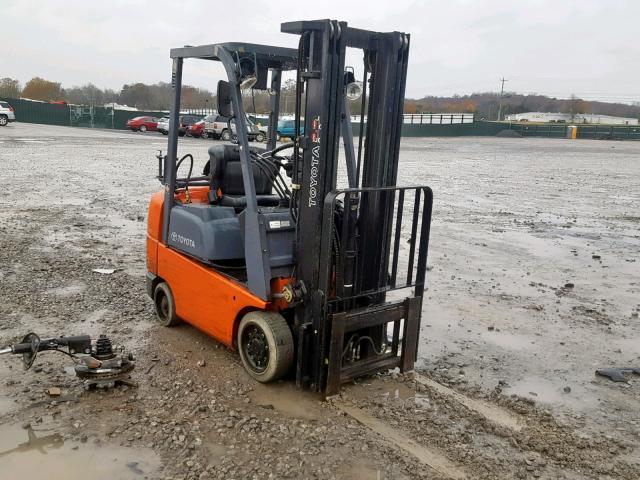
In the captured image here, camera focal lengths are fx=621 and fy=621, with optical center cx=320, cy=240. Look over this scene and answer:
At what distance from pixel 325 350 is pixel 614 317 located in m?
3.99

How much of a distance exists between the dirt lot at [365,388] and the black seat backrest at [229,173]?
1394 millimetres

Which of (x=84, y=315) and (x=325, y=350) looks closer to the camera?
(x=325, y=350)

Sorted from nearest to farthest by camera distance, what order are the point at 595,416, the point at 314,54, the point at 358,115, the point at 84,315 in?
the point at 314,54 → the point at 595,416 → the point at 358,115 → the point at 84,315

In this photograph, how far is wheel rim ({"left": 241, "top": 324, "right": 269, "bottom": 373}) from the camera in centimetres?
458

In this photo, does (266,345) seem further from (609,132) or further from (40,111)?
(609,132)

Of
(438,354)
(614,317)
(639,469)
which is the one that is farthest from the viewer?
(614,317)

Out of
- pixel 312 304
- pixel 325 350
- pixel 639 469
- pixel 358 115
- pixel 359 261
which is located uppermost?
pixel 358 115

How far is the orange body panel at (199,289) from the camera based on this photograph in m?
4.75

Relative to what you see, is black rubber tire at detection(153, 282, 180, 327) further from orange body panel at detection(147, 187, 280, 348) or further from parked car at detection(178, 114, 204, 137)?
parked car at detection(178, 114, 204, 137)

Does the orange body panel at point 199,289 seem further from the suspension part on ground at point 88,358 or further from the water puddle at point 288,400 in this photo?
the suspension part on ground at point 88,358

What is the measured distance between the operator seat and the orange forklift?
A: 0.01 metres

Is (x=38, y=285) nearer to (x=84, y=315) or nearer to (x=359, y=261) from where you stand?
(x=84, y=315)

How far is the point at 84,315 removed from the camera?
6086mm

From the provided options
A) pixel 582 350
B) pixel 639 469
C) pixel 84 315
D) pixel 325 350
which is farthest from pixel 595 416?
pixel 84 315
